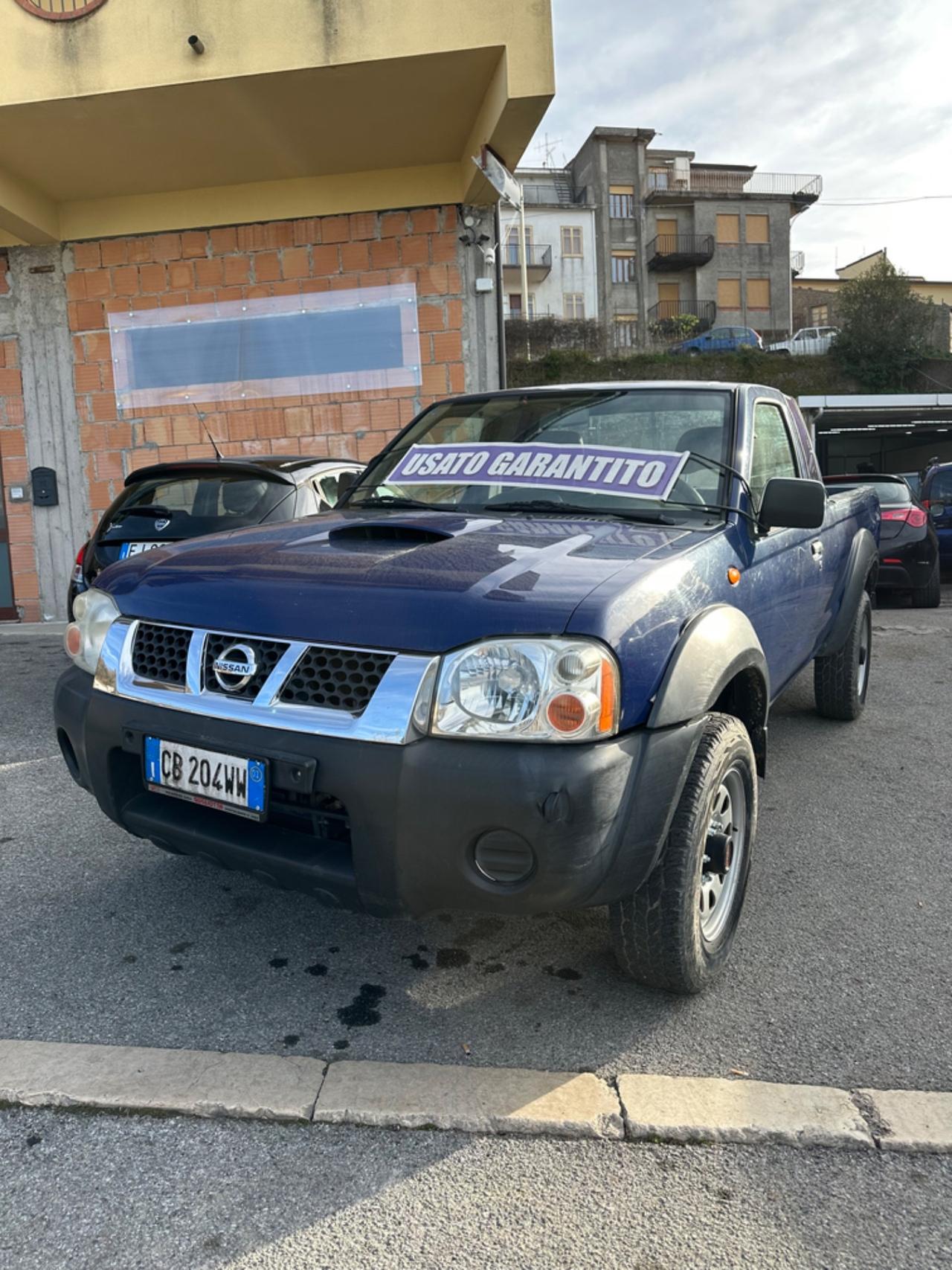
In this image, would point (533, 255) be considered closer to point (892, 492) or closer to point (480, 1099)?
point (892, 492)

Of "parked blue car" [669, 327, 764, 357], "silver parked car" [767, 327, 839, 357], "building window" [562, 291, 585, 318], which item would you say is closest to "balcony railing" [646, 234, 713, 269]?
"building window" [562, 291, 585, 318]

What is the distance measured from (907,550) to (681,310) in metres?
44.8

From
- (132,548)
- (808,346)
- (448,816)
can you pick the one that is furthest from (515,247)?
(448,816)

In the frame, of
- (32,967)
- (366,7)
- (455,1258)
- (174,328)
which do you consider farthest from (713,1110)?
(174,328)

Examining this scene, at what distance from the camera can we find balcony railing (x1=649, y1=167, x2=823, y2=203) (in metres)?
51.3

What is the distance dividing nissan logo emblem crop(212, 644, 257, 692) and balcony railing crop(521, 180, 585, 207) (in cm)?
5212

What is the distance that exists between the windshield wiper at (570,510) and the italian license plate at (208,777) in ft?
4.23

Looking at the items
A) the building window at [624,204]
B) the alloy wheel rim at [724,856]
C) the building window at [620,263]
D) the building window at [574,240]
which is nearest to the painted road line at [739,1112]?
the alloy wheel rim at [724,856]

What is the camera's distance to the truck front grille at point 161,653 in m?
2.48

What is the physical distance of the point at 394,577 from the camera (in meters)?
2.30

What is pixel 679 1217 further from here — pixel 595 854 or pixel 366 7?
pixel 366 7

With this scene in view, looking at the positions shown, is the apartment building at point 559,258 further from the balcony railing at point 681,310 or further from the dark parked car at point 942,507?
the dark parked car at point 942,507

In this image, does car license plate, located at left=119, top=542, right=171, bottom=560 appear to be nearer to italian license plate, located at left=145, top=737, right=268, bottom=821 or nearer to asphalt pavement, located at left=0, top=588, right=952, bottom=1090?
asphalt pavement, located at left=0, top=588, right=952, bottom=1090

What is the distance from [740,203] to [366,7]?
50.0 metres
